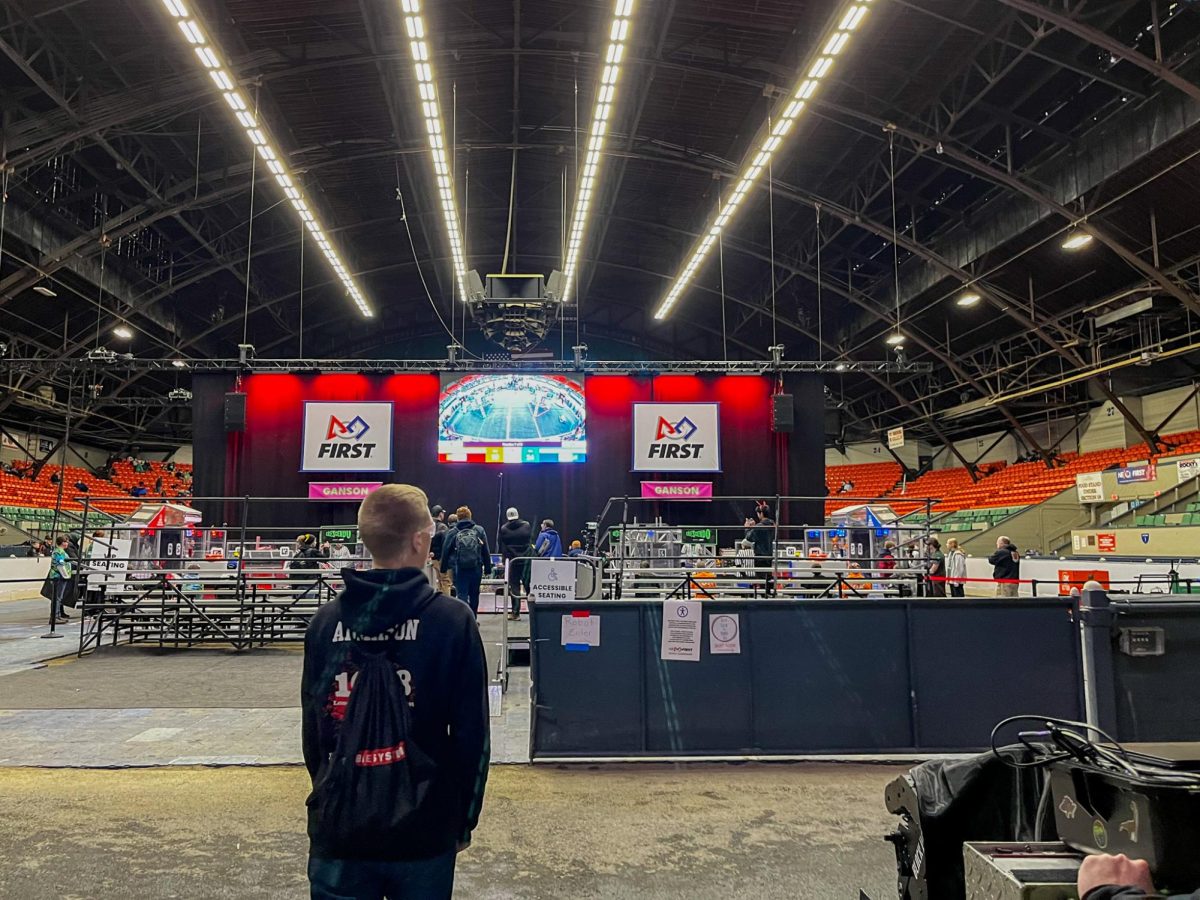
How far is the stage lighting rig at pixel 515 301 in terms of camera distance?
15.6 meters

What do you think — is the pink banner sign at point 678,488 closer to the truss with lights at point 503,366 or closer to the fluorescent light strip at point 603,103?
the truss with lights at point 503,366

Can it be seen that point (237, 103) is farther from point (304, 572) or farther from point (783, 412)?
point (783, 412)

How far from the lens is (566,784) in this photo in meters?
4.94

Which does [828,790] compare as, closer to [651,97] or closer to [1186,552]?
[651,97]

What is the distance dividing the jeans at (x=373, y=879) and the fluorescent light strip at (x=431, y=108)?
12.1 m

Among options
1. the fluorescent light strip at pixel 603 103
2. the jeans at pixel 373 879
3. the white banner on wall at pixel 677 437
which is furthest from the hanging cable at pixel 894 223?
the jeans at pixel 373 879

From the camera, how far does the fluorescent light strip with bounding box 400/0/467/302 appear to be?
1141cm

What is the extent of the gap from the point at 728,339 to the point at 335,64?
67.2ft

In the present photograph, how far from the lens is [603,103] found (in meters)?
14.2

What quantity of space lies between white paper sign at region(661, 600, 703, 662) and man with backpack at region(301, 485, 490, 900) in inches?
146

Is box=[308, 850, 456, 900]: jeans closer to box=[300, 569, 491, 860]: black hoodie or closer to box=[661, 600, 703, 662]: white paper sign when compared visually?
box=[300, 569, 491, 860]: black hoodie

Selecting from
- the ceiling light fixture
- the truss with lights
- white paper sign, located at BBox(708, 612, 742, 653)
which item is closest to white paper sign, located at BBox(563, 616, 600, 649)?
white paper sign, located at BBox(708, 612, 742, 653)

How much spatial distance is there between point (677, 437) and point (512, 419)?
12.8ft

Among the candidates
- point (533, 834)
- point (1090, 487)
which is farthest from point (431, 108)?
point (1090, 487)
